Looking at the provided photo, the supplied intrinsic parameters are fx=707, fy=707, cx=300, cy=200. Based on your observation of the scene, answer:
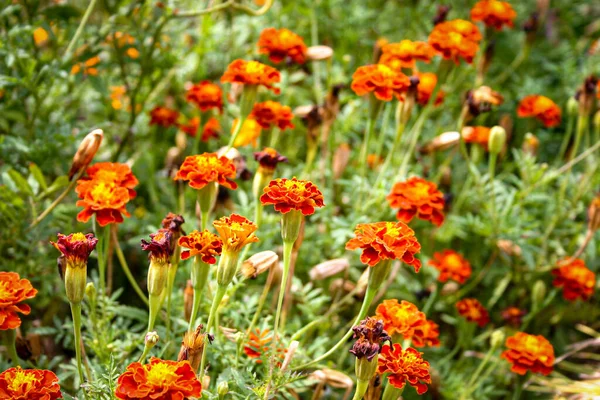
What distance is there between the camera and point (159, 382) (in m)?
0.91

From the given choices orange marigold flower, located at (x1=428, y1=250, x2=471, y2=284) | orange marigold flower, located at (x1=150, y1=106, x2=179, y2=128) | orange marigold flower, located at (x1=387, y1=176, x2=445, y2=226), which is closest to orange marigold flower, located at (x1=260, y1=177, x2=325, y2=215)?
orange marigold flower, located at (x1=387, y1=176, x2=445, y2=226)

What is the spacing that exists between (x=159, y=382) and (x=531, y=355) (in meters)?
0.82

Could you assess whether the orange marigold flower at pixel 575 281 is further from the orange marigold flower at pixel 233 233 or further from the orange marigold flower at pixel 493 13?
the orange marigold flower at pixel 233 233

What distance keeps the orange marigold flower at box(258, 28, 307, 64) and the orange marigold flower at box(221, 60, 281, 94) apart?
22 cm

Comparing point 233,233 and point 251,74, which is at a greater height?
point 251,74

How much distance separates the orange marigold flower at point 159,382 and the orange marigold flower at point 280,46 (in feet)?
3.16

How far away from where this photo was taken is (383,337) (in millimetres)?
1053

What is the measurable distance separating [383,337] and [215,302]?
10.3 inches

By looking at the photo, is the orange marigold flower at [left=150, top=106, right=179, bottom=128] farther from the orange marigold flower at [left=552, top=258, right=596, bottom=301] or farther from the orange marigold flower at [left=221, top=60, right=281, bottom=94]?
the orange marigold flower at [left=552, top=258, right=596, bottom=301]

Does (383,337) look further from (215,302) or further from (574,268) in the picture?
(574,268)

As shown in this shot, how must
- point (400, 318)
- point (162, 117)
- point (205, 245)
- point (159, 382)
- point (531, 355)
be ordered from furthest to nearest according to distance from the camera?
1. point (162, 117)
2. point (531, 355)
3. point (400, 318)
4. point (205, 245)
5. point (159, 382)

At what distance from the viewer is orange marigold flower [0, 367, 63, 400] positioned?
0.96m

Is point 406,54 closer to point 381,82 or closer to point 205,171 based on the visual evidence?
point 381,82

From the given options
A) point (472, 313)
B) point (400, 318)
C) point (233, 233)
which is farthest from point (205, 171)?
point (472, 313)
